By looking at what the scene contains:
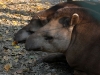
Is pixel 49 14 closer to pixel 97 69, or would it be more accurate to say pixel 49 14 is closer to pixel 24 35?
pixel 24 35

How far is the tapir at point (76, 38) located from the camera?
4268mm

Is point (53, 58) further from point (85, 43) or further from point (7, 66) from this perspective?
point (85, 43)

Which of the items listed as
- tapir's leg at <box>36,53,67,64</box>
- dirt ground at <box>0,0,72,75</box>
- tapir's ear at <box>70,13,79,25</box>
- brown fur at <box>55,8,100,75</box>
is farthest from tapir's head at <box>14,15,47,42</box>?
tapir's ear at <box>70,13,79,25</box>

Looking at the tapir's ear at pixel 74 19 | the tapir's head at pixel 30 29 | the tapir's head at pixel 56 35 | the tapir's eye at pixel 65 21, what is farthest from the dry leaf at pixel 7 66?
the tapir's ear at pixel 74 19

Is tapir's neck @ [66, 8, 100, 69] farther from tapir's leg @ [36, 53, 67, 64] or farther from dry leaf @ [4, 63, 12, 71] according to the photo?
dry leaf @ [4, 63, 12, 71]

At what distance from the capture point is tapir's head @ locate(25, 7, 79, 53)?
4391mm

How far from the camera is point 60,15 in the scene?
4527 millimetres

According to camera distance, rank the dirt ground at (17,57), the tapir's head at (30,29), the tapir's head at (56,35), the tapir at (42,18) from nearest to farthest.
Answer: the tapir's head at (56,35), the dirt ground at (17,57), the tapir at (42,18), the tapir's head at (30,29)

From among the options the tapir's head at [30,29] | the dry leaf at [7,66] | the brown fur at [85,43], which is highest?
the brown fur at [85,43]

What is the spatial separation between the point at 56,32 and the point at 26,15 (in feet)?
15.2

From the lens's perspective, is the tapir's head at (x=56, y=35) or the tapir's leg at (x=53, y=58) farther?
the tapir's leg at (x=53, y=58)

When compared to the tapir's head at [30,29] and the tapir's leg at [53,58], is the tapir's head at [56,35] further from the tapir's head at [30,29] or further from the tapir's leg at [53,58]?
the tapir's head at [30,29]

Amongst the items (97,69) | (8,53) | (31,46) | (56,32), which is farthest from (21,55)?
(97,69)

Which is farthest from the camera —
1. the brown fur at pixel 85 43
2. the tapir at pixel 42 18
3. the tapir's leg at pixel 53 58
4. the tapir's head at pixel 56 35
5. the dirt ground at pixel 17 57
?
the tapir at pixel 42 18
